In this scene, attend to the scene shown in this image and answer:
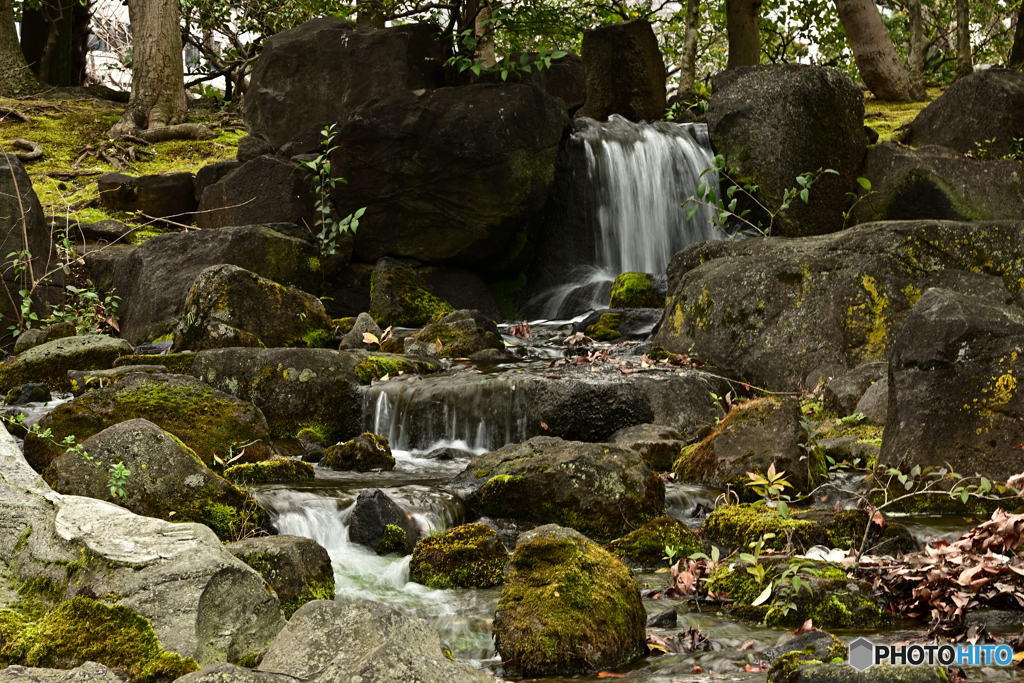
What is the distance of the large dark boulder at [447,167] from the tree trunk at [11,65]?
11705mm

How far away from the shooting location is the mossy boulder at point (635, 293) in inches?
503

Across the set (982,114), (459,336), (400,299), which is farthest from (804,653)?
(982,114)

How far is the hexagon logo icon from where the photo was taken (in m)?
3.24

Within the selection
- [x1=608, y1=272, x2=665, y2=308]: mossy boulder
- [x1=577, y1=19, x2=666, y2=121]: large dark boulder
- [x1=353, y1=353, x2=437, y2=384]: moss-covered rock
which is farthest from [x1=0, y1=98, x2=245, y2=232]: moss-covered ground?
[x1=608, y1=272, x2=665, y2=308]: mossy boulder

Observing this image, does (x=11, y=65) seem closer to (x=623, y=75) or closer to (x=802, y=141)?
(x=623, y=75)

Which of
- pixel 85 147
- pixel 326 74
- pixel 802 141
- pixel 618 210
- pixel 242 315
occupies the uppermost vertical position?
pixel 326 74

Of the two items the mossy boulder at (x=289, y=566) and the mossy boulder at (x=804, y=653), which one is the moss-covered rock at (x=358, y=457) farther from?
the mossy boulder at (x=804, y=653)

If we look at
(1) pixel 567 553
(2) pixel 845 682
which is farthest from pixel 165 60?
(2) pixel 845 682

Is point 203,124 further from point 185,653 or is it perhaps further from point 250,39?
point 185,653

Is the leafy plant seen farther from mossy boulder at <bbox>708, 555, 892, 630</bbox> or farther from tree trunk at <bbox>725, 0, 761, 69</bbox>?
mossy boulder at <bbox>708, 555, 892, 630</bbox>

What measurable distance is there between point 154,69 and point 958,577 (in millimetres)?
18292

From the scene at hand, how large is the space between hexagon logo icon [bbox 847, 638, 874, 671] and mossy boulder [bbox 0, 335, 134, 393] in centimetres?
763

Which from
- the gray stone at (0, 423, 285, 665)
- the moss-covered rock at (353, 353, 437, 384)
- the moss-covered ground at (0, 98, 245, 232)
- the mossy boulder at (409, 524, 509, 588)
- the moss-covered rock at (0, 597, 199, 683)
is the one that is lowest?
the mossy boulder at (409, 524, 509, 588)

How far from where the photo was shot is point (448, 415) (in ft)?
27.1
